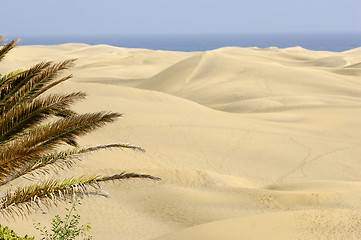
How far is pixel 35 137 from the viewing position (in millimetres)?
6355

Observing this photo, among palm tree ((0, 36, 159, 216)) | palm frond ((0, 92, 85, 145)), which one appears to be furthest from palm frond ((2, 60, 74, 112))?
palm frond ((0, 92, 85, 145))

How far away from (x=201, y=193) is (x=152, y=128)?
24.6 ft

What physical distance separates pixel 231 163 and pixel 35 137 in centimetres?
1256

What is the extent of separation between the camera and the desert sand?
1061cm

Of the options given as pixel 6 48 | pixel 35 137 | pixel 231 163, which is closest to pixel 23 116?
pixel 35 137

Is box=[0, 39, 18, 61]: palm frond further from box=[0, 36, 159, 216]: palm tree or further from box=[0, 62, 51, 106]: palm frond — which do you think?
box=[0, 62, 51, 106]: palm frond

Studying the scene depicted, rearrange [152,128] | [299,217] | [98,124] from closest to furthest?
[98,124] → [299,217] → [152,128]

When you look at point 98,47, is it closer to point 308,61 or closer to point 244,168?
point 308,61

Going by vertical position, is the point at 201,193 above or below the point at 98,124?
below

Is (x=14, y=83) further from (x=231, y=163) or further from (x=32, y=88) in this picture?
(x=231, y=163)

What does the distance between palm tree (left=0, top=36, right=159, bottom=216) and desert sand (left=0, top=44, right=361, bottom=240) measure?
3500 mm

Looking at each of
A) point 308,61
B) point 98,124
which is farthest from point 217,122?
point 308,61

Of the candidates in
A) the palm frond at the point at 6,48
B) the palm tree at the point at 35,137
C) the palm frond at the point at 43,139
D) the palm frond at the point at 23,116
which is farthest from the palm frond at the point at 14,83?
the palm frond at the point at 43,139

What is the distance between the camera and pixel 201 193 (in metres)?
13.6
